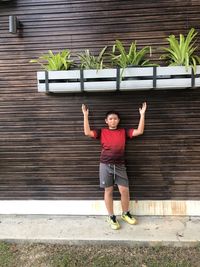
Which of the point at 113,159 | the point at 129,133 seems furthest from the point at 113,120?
the point at 113,159

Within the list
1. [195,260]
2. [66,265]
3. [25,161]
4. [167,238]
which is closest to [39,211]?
[25,161]

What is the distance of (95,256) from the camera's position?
4.04m

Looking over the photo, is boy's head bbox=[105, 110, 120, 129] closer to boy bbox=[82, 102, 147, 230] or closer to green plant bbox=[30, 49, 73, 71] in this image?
boy bbox=[82, 102, 147, 230]

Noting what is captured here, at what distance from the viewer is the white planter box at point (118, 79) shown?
4.13m

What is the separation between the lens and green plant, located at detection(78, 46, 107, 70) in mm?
4355

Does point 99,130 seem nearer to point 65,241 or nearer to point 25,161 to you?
point 25,161

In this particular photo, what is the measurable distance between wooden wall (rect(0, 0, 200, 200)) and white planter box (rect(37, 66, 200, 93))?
41cm

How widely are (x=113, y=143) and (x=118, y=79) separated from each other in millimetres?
785

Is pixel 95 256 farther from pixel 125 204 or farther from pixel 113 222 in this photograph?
pixel 125 204

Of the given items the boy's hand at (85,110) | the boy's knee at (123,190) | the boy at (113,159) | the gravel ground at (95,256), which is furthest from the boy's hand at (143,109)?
the gravel ground at (95,256)

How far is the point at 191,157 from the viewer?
467 cm

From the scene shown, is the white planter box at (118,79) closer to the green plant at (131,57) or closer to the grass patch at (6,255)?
the green plant at (131,57)

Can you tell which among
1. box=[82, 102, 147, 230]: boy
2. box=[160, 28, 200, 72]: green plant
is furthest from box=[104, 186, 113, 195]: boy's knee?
box=[160, 28, 200, 72]: green plant

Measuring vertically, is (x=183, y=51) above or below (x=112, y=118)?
above
